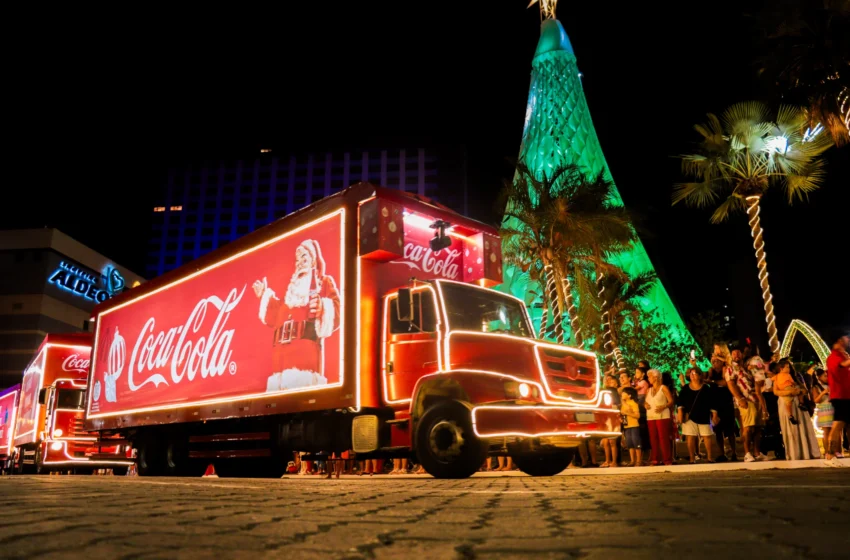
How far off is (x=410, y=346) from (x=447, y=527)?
6.53m

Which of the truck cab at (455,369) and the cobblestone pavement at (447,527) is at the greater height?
the truck cab at (455,369)

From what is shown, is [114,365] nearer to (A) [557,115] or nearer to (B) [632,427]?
(B) [632,427]

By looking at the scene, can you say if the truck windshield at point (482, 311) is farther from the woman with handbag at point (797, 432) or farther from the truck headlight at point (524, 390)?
the woman with handbag at point (797, 432)

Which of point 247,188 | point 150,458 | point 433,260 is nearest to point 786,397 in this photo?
point 433,260

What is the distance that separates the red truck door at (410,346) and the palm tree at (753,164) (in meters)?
15.5

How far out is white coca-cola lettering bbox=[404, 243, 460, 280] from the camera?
10.5 m

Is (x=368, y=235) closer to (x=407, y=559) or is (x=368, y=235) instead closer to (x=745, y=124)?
(x=407, y=559)

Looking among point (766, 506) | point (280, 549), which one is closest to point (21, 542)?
point (280, 549)

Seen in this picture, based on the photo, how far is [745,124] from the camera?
22.0m

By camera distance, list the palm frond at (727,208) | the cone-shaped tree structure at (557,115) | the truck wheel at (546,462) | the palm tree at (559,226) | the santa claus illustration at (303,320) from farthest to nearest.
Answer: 1. the cone-shaped tree structure at (557,115)
2. the palm tree at (559,226)
3. the palm frond at (727,208)
4. the truck wheel at (546,462)
5. the santa claus illustration at (303,320)

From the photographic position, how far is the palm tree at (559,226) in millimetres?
25297

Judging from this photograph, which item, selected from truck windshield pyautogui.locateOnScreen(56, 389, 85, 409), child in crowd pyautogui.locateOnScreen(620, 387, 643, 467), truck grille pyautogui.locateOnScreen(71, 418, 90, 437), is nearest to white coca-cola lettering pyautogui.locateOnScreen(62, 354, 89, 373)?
truck windshield pyautogui.locateOnScreen(56, 389, 85, 409)

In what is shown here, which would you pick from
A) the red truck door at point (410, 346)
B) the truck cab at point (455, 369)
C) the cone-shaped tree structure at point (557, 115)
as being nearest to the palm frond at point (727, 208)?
the truck cab at point (455, 369)

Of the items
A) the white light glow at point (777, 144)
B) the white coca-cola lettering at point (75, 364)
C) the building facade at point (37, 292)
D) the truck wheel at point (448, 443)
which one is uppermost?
the building facade at point (37, 292)
